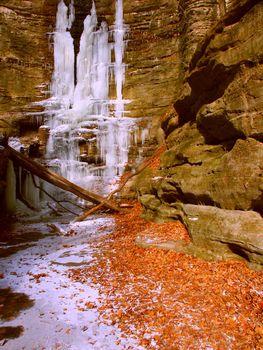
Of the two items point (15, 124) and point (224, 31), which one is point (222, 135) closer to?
point (224, 31)

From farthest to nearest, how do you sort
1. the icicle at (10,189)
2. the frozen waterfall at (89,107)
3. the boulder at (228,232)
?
the frozen waterfall at (89,107) → the icicle at (10,189) → the boulder at (228,232)

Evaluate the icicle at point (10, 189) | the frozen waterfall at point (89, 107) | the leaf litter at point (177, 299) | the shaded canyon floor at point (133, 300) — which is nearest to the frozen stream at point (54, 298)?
the shaded canyon floor at point (133, 300)

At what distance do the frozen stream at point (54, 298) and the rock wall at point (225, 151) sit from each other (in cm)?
291

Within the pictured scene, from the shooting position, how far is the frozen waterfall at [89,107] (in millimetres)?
19703

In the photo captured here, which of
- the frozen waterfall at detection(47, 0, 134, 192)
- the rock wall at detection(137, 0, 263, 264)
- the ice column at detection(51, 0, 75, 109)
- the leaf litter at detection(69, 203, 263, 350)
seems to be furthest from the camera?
the ice column at detection(51, 0, 75, 109)

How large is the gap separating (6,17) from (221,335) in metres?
28.7

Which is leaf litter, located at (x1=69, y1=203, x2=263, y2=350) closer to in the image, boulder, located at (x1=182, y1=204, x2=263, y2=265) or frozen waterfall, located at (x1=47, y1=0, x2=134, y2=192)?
boulder, located at (x1=182, y1=204, x2=263, y2=265)

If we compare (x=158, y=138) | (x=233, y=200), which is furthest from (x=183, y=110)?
(x=158, y=138)

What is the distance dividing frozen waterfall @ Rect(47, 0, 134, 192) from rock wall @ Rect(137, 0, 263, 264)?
10009 millimetres

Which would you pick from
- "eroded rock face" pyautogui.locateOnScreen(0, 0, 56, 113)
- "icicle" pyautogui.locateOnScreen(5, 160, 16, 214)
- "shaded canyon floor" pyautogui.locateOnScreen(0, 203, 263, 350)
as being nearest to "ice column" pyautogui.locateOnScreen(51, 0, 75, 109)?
"eroded rock face" pyautogui.locateOnScreen(0, 0, 56, 113)

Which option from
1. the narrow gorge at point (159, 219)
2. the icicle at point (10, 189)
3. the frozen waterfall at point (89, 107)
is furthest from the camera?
the frozen waterfall at point (89, 107)

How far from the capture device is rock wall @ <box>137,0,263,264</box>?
5898mm

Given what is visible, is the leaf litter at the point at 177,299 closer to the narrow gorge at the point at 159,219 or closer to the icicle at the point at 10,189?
the narrow gorge at the point at 159,219

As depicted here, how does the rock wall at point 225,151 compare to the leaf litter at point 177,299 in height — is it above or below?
above
